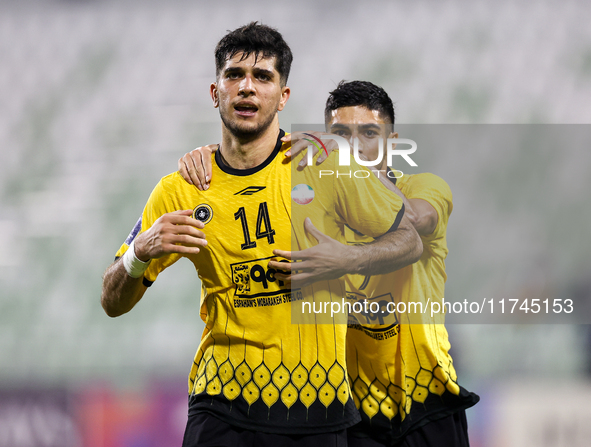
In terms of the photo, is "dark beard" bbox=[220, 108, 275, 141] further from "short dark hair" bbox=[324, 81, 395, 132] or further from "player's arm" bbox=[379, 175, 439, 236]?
"short dark hair" bbox=[324, 81, 395, 132]

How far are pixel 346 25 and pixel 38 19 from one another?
3.17 meters

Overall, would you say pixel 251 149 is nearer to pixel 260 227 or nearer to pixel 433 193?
pixel 260 227

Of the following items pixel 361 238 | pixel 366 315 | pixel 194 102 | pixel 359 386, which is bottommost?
pixel 359 386

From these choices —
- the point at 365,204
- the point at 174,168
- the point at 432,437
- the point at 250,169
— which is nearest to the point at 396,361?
the point at 432,437

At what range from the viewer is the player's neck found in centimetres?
193

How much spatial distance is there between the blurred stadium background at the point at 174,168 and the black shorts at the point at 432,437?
2.18m

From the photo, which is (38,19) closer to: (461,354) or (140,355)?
(140,355)

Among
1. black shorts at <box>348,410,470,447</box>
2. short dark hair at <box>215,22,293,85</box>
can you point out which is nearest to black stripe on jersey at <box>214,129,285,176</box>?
short dark hair at <box>215,22,293,85</box>

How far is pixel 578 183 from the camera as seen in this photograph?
4.94 m

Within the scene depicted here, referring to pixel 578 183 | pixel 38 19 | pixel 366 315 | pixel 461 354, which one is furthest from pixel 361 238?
pixel 38 19

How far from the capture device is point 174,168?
5359mm

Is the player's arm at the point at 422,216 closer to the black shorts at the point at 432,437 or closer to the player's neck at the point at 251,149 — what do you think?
the player's neck at the point at 251,149

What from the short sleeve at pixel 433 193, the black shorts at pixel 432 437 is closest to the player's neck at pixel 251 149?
the short sleeve at pixel 433 193

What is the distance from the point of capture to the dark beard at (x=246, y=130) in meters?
1.89
